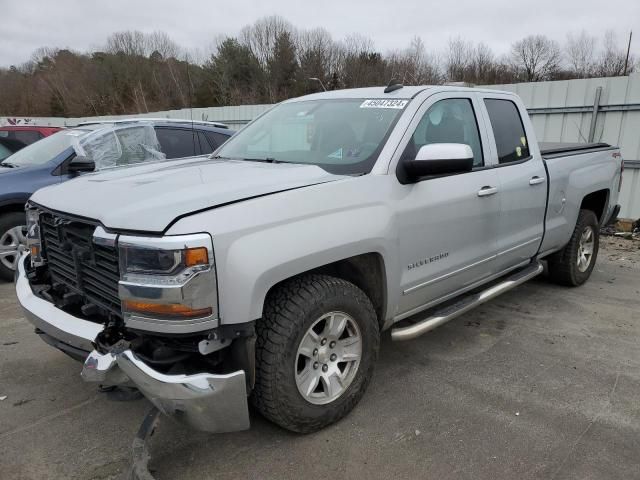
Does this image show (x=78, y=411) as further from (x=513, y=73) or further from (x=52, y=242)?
(x=513, y=73)

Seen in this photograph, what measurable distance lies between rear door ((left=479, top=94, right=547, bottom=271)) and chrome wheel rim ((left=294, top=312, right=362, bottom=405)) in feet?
5.47

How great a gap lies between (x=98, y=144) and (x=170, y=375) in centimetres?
476

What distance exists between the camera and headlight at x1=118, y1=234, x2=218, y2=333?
6.85 ft

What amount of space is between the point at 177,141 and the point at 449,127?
4223mm

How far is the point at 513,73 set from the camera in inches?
1939

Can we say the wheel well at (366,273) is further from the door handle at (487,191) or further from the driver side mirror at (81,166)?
the driver side mirror at (81,166)

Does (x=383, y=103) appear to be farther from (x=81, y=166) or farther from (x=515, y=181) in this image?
(x=81, y=166)

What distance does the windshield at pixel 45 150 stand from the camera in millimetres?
5996

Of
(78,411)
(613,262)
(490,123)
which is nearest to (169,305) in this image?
(78,411)

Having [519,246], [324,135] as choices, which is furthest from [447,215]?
[519,246]

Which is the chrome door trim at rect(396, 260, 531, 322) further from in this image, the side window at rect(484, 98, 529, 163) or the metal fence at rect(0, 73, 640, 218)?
the metal fence at rect(0, 73, 640, 218)

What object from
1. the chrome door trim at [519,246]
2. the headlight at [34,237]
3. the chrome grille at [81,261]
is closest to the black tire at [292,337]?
the chrome grille at [81,261]

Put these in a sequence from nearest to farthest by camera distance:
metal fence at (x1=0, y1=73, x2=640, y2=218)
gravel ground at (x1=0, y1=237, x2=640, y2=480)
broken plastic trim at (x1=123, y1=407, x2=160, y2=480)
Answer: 1. broken plastic trim at (x1=123, y1=407, x2=160, y2=480)
2. gravel ground at (x1=0, y1=237, x2=640, y2=480)
3. metal fence at (x1=0, y1=73, x2=640, y2=218)

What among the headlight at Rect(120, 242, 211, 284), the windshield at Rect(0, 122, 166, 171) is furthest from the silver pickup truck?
the windshield at Rect(0, 122, 166, 171)
